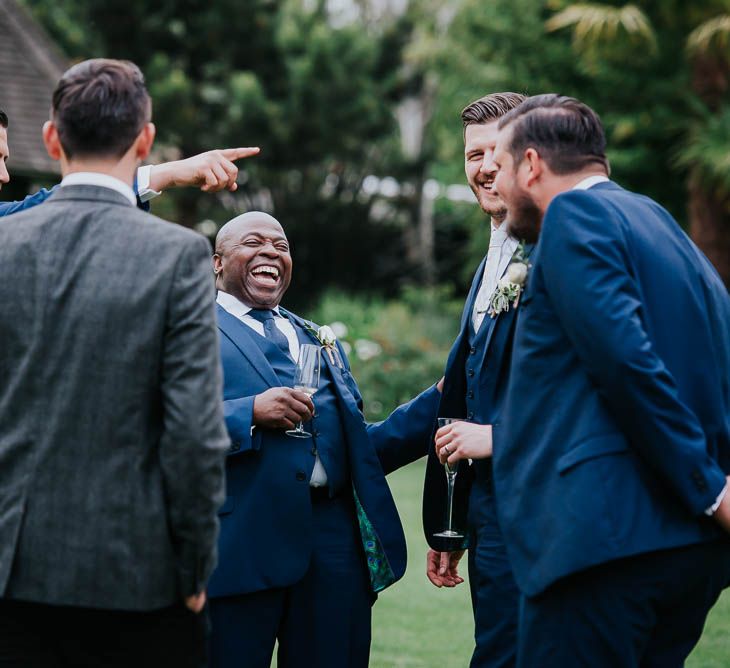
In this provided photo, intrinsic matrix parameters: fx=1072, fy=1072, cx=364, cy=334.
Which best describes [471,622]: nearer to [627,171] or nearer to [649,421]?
[649,421]

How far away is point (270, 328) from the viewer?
15.1 ft

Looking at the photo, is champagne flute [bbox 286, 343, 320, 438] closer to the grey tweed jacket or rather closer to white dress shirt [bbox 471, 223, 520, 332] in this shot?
white dress shirt [bbox 471, 223, 520, 332]

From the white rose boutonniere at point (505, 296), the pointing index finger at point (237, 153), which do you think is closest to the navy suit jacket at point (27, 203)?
the pointing index finger at point (237, 153)

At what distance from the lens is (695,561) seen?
291cm

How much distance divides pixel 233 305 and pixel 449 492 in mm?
1267

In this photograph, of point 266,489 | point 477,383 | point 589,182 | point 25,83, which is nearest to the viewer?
point 589,182

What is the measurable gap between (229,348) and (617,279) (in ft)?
6.55

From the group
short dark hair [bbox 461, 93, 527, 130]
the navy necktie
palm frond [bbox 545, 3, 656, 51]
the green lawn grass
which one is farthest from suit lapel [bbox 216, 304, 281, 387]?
palm frond [bbox 545, 3, 656, 51]

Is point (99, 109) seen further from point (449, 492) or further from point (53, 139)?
point (449, 492)

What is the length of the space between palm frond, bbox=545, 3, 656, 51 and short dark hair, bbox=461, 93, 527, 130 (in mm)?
12153

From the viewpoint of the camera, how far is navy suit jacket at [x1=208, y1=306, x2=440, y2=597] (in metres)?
4.17

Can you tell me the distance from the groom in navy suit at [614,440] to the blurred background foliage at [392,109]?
41.2ft

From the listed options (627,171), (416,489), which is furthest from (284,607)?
(627,171)

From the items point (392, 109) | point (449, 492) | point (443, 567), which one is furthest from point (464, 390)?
point (392, 109)
